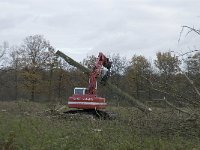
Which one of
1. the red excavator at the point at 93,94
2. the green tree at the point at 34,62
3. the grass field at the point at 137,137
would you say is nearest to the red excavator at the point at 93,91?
the red excavator at the point at 93,94

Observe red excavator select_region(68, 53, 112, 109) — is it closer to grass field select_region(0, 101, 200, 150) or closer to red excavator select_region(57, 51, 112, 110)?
red excavator select_region(57, 51, 112, 110)

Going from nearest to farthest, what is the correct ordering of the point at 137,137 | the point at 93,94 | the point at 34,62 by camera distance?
the point at 137,137 < the point at 93,94 < the point at 34,62

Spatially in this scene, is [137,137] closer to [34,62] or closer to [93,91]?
[93,91]

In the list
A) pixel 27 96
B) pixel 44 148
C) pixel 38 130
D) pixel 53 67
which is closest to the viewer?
pixel 44 148

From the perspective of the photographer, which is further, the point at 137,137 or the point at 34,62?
the point at 34,62

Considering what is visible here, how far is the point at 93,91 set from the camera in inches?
882

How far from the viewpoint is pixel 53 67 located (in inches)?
2156

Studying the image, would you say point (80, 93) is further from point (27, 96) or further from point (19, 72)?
point (27, 96)

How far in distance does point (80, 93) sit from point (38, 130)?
369 inches

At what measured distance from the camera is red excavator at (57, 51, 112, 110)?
70.2 feet

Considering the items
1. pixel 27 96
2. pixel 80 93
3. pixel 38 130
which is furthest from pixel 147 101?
pixel 27 96

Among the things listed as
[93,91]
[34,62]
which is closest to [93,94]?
[93,91]

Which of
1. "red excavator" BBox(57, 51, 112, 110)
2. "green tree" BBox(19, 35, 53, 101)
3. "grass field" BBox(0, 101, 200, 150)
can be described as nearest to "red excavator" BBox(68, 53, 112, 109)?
"red excavator" BBox(57, 51, 112, 110)

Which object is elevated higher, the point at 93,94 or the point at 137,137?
the point at 93,94
